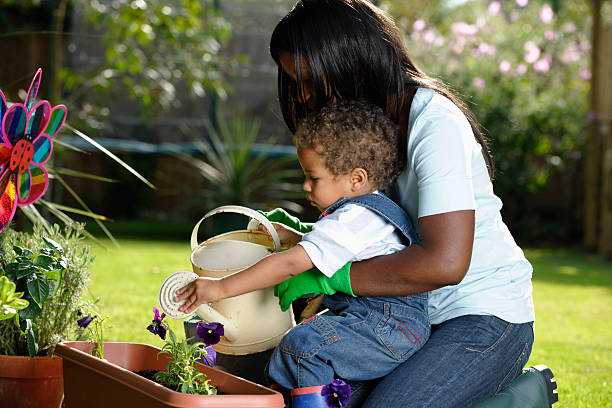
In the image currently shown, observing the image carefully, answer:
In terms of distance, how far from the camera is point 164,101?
5.61 m

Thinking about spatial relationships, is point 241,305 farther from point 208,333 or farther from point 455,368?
point 455,368

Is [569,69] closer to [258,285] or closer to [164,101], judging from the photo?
[164,101]

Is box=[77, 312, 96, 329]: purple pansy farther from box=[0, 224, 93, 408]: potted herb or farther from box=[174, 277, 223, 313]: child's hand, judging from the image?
box=[174, 277, 223, 313]: child's hand

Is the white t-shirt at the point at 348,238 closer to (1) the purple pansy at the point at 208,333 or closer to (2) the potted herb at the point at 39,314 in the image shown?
(1) the purple pansy at the point at 208,333

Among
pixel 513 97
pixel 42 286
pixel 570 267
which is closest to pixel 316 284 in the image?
pixel 42 286

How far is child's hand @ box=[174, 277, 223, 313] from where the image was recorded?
1.56 m

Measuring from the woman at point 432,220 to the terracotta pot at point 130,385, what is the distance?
292 mm

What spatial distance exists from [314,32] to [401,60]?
0.80ft

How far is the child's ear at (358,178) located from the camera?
1.78 m

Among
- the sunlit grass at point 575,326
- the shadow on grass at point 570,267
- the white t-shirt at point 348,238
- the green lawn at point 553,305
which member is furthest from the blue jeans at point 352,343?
the shadow on grass at point 570,267

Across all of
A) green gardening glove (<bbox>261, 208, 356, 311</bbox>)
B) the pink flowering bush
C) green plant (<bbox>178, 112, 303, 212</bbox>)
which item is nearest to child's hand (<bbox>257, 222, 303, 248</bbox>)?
green gardening glove (<bbox>261, 208, 356, 311</bbox>)

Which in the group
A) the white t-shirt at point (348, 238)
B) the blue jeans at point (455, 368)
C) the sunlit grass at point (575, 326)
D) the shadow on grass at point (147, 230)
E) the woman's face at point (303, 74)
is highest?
the woman's face at point (303, 74)

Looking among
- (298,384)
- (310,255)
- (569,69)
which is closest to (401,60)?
(310,255)

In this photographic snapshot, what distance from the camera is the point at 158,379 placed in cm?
158
